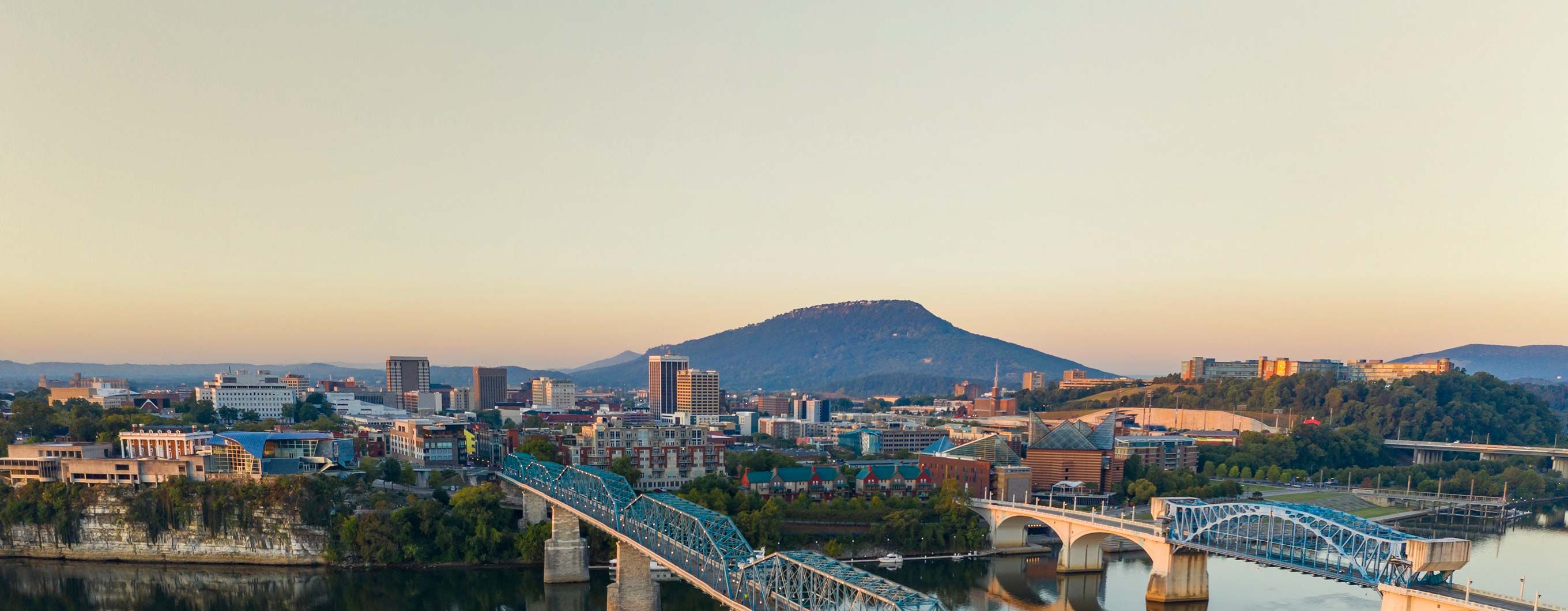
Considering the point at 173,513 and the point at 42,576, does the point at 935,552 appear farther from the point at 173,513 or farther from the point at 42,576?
the point at 42,576

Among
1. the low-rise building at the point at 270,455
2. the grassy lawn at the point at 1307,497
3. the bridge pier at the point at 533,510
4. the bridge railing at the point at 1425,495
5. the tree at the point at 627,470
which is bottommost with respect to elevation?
the bridge railing at the point at 1425,495

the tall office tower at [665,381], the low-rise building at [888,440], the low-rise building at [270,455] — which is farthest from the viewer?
the tall office tower at [665,381]

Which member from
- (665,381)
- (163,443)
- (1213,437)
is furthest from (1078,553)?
(665,381)

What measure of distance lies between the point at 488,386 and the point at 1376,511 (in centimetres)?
11301

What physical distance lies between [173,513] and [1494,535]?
205 feet

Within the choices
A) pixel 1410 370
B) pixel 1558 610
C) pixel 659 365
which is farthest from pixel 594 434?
pixel 1410 370

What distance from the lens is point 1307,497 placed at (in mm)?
60406

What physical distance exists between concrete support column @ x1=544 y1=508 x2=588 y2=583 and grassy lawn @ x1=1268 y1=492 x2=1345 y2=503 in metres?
40.5

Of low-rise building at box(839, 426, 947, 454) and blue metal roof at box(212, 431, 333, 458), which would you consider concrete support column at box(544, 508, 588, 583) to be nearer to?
A: blue metal roof at box(212, 431, 333, 458)

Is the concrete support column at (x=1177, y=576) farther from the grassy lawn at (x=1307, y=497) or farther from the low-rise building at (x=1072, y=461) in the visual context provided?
the grassy lawn at (x=1307, y=497)

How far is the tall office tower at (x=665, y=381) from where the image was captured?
144750mm

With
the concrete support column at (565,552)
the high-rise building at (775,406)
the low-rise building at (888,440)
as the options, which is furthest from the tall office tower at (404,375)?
the concrete support column at (565,552)

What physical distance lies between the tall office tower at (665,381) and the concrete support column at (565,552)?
103879 millimetres

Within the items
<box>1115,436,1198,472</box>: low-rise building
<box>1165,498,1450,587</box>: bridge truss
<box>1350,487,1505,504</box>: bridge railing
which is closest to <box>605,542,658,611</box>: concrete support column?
<box>1165,498,1450,587</box>: bridge truss
